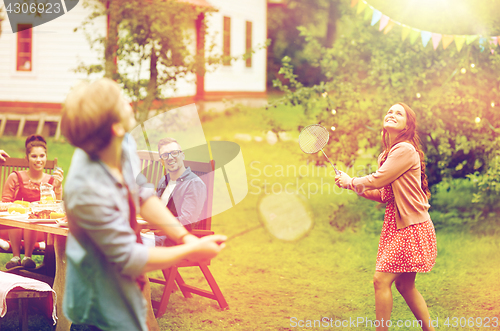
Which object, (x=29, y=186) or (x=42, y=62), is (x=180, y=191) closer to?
(x=29, y=186)

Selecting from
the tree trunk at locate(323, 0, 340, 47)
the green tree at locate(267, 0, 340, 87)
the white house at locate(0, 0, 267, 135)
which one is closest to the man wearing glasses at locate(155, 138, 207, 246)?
the white house at locate(0, 0, 267, 135)

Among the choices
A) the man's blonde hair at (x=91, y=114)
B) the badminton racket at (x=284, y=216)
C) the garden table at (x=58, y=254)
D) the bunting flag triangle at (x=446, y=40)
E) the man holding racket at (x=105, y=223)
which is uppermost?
the bunting flag triangle at (x=446, y=40)

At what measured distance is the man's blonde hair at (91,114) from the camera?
179 cm

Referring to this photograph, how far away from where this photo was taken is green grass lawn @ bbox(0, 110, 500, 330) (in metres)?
4.80

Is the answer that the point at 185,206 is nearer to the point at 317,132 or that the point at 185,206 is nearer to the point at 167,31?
the point at 317,132

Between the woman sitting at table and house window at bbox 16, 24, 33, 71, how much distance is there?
11.8m

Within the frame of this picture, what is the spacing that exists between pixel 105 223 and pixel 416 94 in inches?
270

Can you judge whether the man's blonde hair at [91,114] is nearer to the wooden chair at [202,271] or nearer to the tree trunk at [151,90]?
the wooden chair at [202,271]

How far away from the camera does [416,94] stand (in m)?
7.80

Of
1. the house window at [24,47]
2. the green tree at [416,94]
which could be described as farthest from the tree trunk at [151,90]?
the house window at [24,47]

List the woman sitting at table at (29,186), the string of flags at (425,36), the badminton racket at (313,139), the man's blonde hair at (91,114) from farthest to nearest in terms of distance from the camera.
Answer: the string of flags at (425,36) < the woman sitting at table at (29,186) < the badminton racket at (313,139) < the man's blonde hair at (91,114)

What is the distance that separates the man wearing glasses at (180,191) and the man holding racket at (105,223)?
2.62m

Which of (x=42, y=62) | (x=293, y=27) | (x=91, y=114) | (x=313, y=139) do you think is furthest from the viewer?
(x=293, y=27)

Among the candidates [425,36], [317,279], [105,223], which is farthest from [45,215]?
[425,36]
